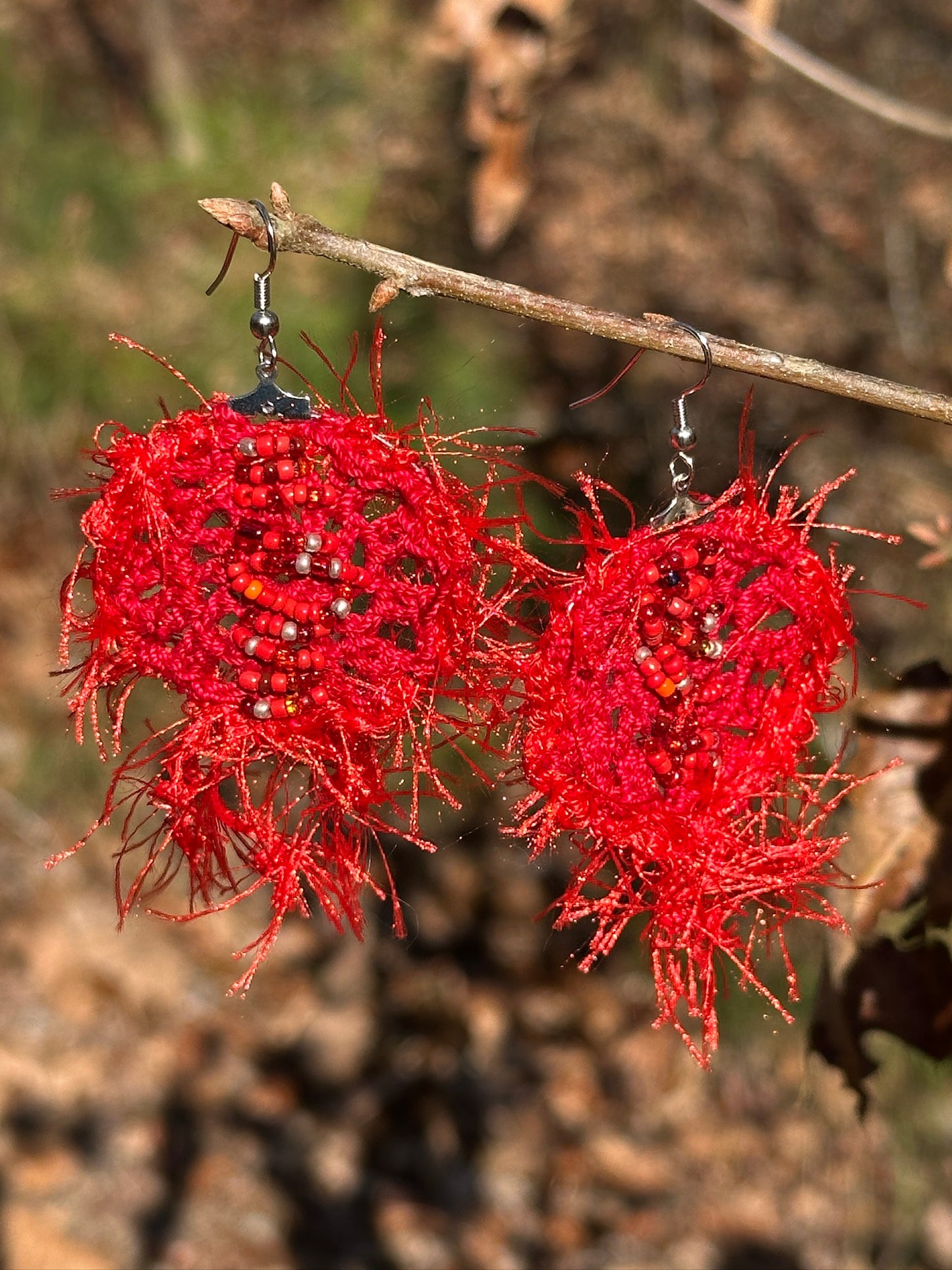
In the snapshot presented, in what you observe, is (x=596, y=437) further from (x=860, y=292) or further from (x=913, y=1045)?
(x=913, y=1045)

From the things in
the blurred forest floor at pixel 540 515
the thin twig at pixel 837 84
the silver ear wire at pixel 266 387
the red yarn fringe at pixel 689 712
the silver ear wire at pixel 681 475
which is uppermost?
the thin twig at pixel 837 84

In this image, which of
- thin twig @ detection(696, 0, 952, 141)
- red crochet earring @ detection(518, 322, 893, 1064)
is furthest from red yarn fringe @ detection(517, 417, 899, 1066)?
thin twig @ detection(696, 0, 952, 141)

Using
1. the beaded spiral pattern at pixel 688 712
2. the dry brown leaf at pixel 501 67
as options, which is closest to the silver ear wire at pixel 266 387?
the beaded spiral pattern at pixel 688 712

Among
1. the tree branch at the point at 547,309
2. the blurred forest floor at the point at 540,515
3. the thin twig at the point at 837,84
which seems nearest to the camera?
the tree branch at the point at 547,309

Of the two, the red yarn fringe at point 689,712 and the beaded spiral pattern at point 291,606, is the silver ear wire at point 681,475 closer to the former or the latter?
the red yarn fringe at point 689,712

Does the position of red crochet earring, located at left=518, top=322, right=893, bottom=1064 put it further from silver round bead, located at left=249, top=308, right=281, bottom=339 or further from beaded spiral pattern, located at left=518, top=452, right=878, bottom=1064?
silver round bead, located at left=249, top=308, right=281, bottom=339

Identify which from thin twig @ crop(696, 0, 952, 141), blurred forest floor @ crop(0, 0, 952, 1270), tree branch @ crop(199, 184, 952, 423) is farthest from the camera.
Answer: blurred forest floor @ crop(0, 0, 952, 1270)

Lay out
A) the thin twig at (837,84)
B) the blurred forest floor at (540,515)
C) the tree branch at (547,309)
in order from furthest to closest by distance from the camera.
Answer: the blurred forest floor at (540,515)
the thin twig at (837,84)
the tree branch at (547,309)
